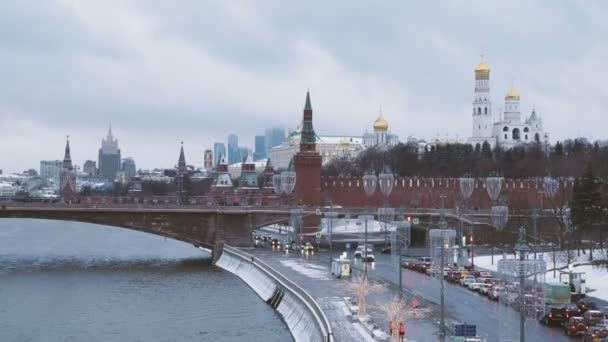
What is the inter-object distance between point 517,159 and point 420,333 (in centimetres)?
10283

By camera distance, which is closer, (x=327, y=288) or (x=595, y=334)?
(x=595, y=334)

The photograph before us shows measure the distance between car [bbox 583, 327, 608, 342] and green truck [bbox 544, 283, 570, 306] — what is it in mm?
5668

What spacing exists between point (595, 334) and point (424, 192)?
76.9 metres

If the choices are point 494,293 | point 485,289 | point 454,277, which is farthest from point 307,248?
point 494,293

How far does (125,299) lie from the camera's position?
190 feet

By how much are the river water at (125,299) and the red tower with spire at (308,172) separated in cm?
1683

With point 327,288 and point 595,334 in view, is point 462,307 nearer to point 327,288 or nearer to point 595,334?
point 327,288

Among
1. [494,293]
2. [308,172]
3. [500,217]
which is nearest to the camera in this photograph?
[494,293]

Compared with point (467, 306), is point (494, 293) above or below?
above

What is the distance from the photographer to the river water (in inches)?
1843

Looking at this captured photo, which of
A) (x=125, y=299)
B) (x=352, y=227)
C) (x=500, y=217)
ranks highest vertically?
(x=500, y=217)

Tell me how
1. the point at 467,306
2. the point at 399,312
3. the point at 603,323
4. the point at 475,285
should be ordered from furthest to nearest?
the point at 475,285, the point at 467,306, the point at 603,323, the point at 399,312

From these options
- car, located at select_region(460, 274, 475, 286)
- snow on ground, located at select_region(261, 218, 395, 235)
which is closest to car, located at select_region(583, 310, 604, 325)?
car, located at select_region(460, 274, 475, 286)

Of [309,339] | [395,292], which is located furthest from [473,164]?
[309,339]
